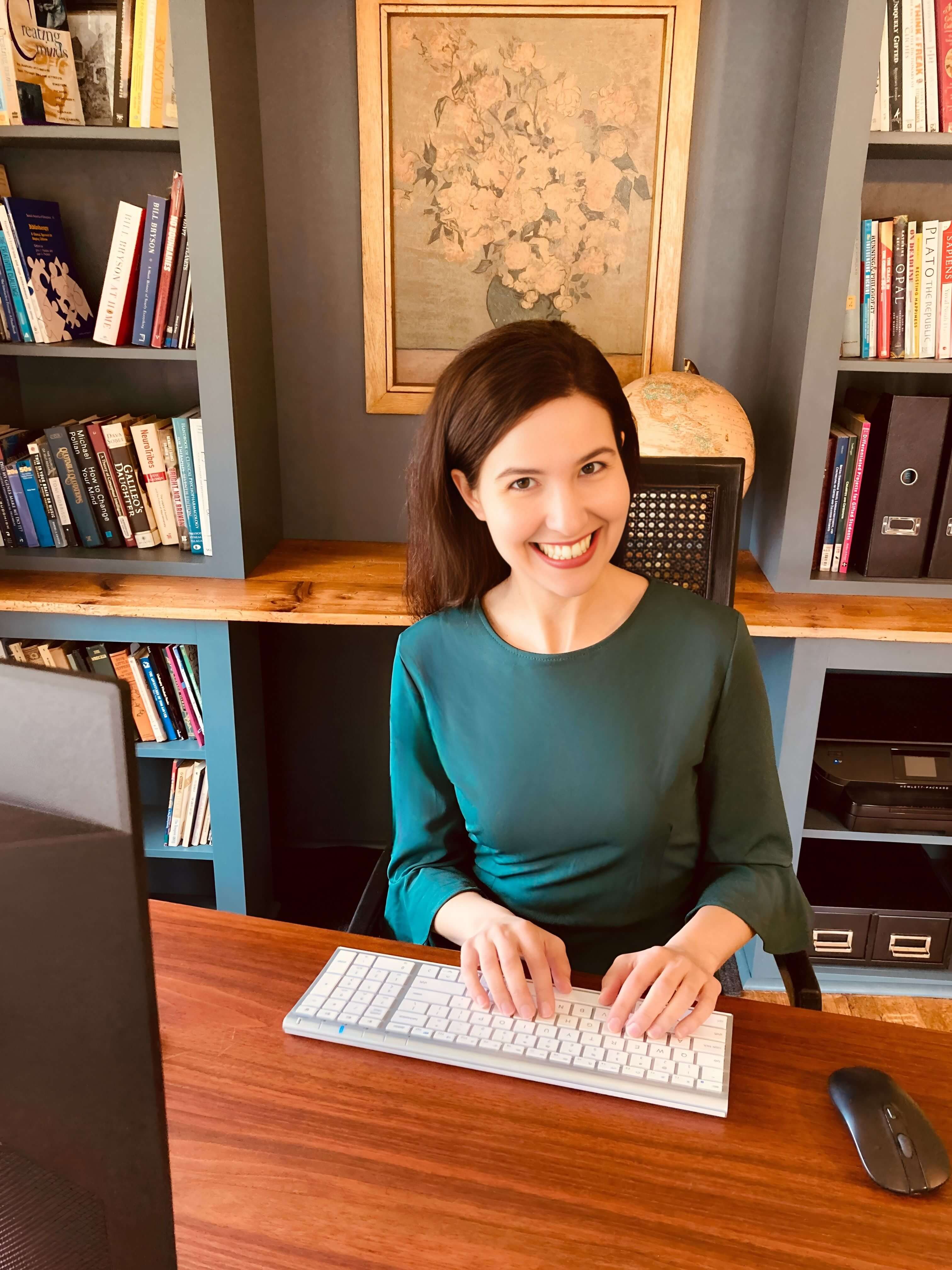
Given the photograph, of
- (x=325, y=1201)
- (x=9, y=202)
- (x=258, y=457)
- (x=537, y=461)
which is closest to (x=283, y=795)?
(x=258, y=457)

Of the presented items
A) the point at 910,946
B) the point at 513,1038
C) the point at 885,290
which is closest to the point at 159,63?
the point at 885,290

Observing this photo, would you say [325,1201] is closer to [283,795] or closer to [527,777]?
[527,777]

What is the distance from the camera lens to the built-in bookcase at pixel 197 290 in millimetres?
1847

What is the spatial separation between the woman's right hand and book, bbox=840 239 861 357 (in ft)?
4.83

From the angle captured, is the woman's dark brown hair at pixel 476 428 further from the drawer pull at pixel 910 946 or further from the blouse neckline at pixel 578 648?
the drawer pull at pixel 910 946

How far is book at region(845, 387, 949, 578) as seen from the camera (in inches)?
76.7

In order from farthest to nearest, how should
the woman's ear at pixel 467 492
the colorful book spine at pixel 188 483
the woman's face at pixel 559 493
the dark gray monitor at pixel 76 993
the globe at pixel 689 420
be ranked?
the colorful book spine at pixel 188 483 → the globe at pixel 689 420 → the woman's ear at pixel 467 492 → the woman's face at pixel 559 493 → the dark gray monitor at pixel 76 993

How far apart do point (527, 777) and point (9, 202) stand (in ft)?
5.65

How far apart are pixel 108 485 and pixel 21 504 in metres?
0.20

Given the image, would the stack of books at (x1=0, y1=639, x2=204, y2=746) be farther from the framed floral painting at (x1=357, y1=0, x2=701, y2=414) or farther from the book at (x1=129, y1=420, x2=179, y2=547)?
the framed floral painting at (x1=357, y1=0, x2=701, y2=414)

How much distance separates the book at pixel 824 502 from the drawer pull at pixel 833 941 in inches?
33.0

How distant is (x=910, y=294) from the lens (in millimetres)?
1911

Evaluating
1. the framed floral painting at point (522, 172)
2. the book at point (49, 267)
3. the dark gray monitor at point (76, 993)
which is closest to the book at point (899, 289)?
the framed floral painting at point (522, 172)

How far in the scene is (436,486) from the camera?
1.23m
